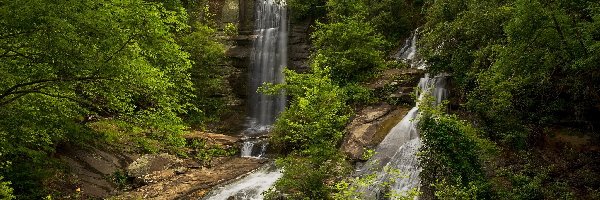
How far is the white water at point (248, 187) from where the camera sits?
43.5 feet

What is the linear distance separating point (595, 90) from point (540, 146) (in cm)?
181

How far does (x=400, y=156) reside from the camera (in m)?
12.6

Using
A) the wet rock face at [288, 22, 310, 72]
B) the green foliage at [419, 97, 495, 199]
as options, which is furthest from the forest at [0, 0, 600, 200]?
the wet rock face at [288, 22, 310, 72]

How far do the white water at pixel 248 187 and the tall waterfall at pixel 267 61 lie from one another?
881 centimetres

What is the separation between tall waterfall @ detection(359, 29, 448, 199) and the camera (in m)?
11.1

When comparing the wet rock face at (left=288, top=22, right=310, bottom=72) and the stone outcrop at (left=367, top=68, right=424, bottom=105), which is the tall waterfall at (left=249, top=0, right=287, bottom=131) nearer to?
the wet rock face at (left=288, top=22, right=310, bottom=72)

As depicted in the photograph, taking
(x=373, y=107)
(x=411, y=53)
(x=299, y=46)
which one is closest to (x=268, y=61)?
(x=299, y=46)

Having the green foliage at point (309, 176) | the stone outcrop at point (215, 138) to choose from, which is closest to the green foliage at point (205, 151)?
the stone outcrop at point (215, 138)

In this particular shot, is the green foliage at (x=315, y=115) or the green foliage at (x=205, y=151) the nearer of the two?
the green foliage at (x=315, y=115)

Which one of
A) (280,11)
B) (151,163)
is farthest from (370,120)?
(280,11)

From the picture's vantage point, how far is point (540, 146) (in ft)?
35.4

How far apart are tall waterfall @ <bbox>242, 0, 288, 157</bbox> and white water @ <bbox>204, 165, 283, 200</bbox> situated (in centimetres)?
881

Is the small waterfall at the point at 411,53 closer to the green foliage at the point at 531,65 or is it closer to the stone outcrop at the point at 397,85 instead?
the stone outcrop at the point at 397,85

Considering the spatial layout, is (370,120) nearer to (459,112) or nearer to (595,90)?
(459,112)
